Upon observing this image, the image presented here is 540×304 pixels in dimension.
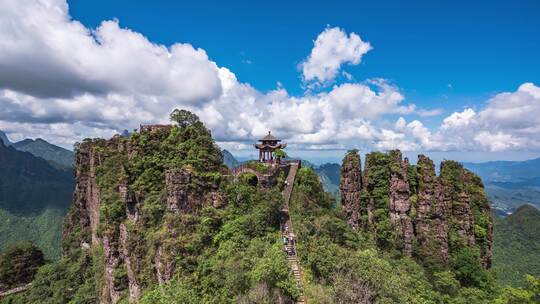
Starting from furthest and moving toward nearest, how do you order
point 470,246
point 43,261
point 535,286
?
point 43,261, point 470,246, point 535,286

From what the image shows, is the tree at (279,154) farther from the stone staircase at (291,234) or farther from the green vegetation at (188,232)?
the green vegetation at (188,232)

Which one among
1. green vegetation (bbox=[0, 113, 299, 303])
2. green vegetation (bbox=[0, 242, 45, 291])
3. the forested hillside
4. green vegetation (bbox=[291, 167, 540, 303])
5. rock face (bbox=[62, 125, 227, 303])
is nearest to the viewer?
green vegetation (bbox=[291, 167, 540, 303])

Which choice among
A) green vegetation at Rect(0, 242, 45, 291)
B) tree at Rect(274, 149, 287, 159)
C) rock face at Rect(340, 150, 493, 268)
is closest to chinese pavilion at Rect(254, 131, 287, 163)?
tree at Rect(274, 149, 287, 159)

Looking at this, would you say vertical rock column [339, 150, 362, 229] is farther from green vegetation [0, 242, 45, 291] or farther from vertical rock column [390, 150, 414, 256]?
green vegetation [0, 242, 45, 291]

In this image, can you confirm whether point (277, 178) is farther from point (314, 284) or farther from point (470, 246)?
point (470, 246)

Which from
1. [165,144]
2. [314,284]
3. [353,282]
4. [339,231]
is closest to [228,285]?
[314,284]
